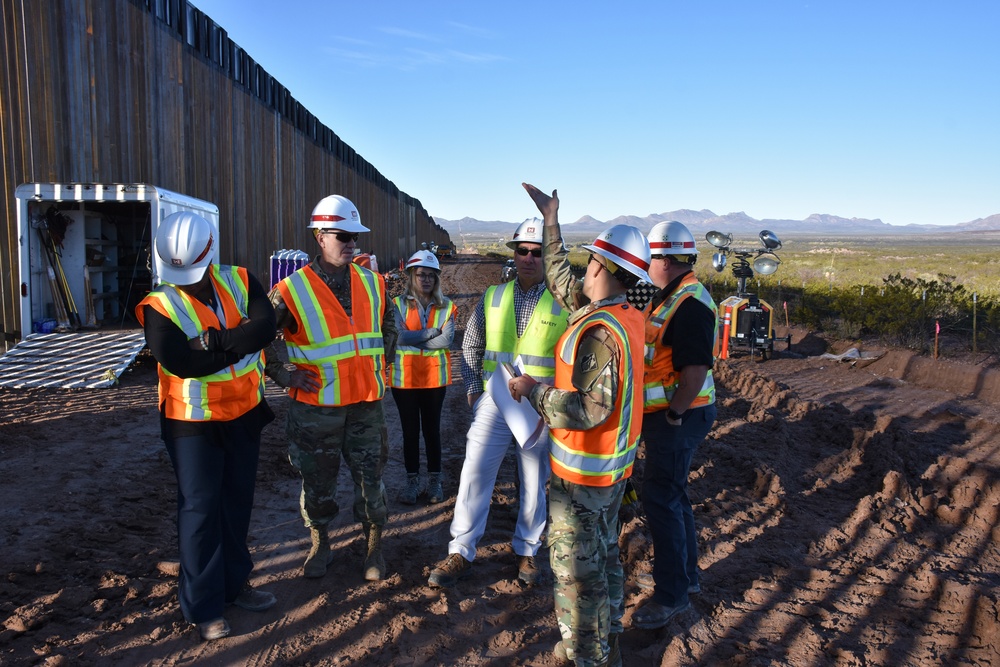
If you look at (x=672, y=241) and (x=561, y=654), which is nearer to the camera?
(x=561, y=654)

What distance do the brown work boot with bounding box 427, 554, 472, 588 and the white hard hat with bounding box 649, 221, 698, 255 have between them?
2.06 meters

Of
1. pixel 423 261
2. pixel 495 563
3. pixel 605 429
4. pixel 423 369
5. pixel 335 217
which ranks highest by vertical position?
pixel 335 217

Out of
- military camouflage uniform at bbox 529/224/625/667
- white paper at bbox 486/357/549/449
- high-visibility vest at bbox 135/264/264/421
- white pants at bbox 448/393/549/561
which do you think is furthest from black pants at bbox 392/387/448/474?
military camouflage uniform at bbox 529/224/625/667

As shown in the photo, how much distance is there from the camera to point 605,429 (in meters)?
2.99

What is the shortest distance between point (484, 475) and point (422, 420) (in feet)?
4.90

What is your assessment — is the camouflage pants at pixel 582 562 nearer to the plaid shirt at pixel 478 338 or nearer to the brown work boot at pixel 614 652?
the brown work boot at pixel 614 652

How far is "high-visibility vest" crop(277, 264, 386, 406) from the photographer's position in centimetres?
373

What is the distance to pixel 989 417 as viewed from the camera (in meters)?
9.13

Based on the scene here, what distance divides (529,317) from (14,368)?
8.16 m

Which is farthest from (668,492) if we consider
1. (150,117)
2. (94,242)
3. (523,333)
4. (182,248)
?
(150,117)

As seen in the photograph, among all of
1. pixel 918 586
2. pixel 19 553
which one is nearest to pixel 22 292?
pixel 19 553

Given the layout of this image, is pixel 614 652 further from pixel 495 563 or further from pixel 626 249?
pixel 626 249

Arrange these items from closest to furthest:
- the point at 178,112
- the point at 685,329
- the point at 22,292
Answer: the point at 685,329, the point at 22,292, the point at 178,112

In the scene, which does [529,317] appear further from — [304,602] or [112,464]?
[112,464]
